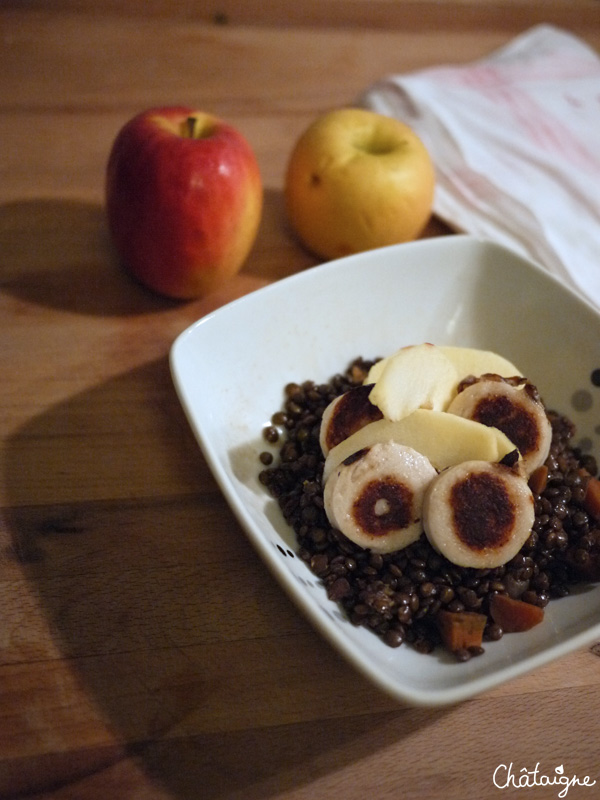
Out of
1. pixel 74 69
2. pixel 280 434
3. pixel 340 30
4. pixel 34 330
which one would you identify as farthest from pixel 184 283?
pixel 340 30

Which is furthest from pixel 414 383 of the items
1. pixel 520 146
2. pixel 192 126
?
pixel 520 146

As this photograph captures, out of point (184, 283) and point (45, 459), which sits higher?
point (184, 283)

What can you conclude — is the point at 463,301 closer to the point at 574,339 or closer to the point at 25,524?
the point at 574,339

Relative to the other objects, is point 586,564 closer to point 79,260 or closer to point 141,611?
point 141,611

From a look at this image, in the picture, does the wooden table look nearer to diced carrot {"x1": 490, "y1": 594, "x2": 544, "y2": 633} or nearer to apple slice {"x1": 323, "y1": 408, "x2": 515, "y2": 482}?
diced carrot {"x1": 490, "y1": 594, "x2": 544, "y2": 633}

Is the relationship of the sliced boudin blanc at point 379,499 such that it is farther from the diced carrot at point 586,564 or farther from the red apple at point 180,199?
the red apple at point 180,199

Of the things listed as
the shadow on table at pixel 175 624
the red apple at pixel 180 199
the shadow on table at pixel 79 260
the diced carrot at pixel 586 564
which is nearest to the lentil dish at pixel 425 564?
the diced carrot at pixel 586 564
